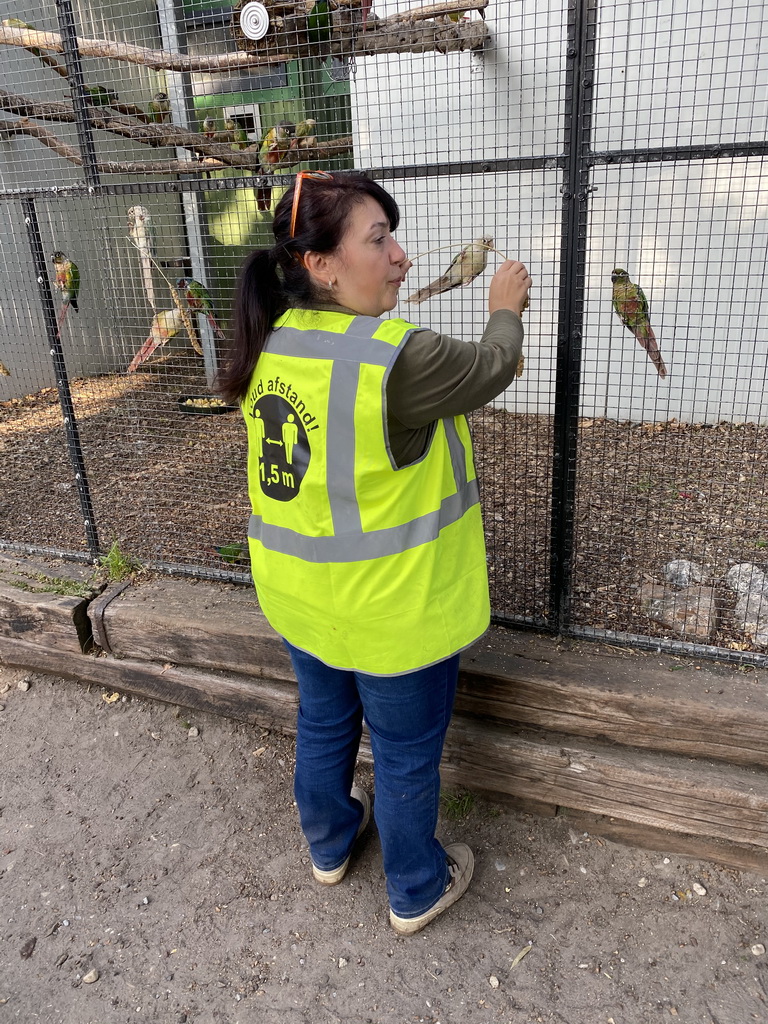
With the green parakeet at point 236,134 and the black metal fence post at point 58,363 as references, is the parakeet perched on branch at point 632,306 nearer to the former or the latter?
the black metal fence post at point 58,363

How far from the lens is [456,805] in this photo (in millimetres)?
2363

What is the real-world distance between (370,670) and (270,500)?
462 millimetres

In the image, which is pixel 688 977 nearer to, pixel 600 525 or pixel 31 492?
pixel 600 525

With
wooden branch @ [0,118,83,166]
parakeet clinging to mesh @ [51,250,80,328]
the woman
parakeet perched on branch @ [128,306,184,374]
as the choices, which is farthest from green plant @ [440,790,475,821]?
wooden branch @ [0,118,83,166]

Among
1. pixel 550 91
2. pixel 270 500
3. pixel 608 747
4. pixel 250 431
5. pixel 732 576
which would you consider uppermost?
pixel 550 91

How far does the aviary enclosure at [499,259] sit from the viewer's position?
7.84 ft

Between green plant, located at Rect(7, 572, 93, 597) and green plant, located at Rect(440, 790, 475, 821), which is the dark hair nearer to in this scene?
green plant, located at Rect(440, 790, 475, 821)

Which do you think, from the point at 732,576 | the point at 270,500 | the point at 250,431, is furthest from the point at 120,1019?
the point at 732,576

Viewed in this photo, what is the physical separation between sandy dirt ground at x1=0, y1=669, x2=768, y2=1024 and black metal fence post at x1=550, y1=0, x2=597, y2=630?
0.90 m

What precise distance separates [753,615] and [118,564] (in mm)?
2572


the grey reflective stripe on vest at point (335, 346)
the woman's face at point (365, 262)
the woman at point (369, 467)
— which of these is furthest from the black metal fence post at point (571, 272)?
the grey reflective stripe on vest at point (335, 346)

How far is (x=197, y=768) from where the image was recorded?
2.64 m

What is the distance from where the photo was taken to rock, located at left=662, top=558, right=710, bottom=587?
2766mm

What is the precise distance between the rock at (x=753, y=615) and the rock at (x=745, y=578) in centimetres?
2
